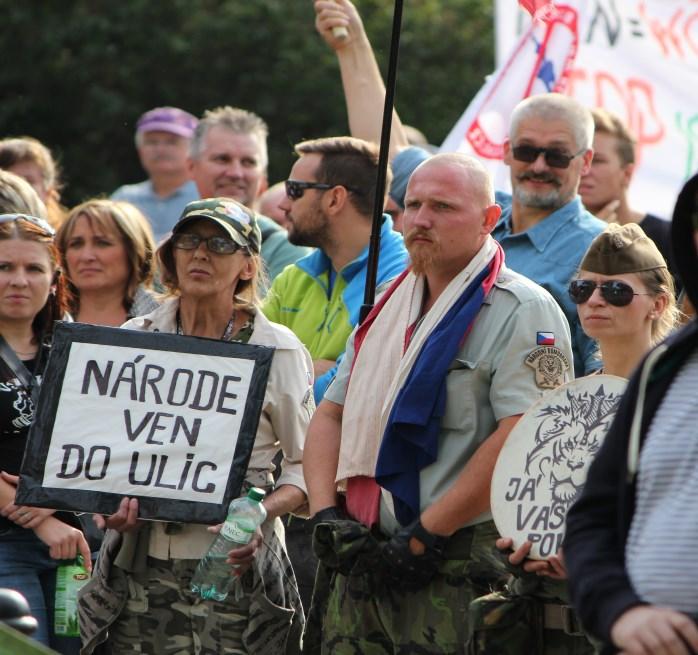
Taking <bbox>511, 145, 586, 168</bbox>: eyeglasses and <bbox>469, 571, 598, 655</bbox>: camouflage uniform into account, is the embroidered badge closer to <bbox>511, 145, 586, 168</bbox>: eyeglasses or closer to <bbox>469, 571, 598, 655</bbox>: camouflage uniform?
<bbox>469, 571, 598, 655</bbox>: camouflage uniform

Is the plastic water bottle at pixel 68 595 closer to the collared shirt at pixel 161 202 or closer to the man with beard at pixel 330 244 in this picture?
the man with beard at pixel 330 244

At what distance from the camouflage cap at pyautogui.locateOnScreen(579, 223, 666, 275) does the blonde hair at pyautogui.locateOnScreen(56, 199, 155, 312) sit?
7.53 ft

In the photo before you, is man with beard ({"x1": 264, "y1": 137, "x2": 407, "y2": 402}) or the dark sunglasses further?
man with beard ({"x1": 264, "y1": 137, "x2": 407, "y2": 402})

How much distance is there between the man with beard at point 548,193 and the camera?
6508 mm

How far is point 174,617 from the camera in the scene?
583cm

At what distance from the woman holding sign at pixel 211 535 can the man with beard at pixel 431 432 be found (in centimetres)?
28

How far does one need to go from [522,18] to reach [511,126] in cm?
259

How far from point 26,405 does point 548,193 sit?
2.20m

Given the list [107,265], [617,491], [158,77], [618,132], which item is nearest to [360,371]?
[107,265]

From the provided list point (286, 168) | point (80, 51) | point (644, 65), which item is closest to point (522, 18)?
point (644, 65)

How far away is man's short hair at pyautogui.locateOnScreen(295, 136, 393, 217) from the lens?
23.4 feet

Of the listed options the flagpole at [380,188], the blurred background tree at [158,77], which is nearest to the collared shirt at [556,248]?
the flagpole at [380,188]

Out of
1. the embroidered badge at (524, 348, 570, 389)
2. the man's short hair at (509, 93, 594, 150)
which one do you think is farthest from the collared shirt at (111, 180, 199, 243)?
the embroidered badge at (524, 348, 570, 389)

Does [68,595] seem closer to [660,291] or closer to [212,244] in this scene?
[212,244]
